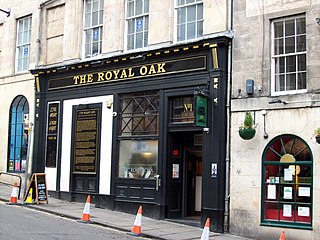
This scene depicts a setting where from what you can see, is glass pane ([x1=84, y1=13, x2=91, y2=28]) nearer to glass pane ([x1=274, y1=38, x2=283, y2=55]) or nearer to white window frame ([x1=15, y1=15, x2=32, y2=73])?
white window frame ([x1=15, y1=15, x2=32, y2=73])

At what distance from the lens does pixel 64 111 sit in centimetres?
1964

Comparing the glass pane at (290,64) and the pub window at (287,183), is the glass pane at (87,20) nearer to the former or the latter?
the glass pane at (290,64)

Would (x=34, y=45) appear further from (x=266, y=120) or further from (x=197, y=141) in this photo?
(x=266, y=120)

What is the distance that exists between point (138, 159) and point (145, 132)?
94cm

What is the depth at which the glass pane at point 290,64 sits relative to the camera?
1366 centimetres

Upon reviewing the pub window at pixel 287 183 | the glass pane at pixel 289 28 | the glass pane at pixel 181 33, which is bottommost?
the pub window at pixel 287 183

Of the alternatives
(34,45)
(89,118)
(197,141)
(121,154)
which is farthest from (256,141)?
(34,45)

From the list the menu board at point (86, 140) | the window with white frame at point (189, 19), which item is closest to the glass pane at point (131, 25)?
the window with white frame at point (189, 19)

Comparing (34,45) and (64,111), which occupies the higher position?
(34,45)

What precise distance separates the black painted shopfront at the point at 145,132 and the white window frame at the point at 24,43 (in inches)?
84.9

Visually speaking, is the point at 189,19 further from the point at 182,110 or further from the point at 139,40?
the point at 182,110

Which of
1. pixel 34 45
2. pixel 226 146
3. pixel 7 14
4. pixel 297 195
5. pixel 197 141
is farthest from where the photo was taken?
pixel 7 14

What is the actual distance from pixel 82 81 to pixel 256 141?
771 centimetres

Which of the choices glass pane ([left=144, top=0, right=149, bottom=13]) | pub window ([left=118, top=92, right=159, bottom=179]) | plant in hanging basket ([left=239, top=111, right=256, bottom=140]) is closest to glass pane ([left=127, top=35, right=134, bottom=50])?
glass pane ([left=144, top=0, right=149, bottom=13])
